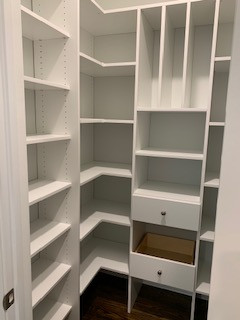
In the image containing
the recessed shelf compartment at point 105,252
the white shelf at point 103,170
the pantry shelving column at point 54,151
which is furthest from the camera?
the recessed shelf compartment at point 105,252

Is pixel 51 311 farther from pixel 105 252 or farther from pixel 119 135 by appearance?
pixel 119 135

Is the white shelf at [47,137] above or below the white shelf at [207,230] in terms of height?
above

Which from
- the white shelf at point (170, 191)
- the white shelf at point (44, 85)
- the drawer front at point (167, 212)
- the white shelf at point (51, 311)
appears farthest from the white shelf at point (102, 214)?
the white shelf at point (44, 85)

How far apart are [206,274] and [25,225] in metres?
1.57

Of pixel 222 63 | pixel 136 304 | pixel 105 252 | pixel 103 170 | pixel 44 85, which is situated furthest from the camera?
pixel 105 252

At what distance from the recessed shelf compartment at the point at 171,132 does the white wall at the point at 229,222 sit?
4.43 ft

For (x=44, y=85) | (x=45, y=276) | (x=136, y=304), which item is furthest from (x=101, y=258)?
(x=44, y=85)

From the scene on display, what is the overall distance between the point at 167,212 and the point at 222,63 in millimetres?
1089

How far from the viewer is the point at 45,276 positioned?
5.07ft

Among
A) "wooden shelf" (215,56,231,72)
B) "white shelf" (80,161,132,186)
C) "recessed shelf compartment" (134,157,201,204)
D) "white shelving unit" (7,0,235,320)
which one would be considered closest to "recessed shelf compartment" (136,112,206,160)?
"white shelving unit" (7,0,235,320)

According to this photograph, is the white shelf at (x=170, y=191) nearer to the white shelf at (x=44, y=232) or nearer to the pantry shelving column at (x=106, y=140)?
the pantry shelving column at (x=106, y=140)

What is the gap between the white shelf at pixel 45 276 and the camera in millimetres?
1389

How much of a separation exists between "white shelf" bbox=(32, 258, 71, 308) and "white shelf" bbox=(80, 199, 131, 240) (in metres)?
0.27

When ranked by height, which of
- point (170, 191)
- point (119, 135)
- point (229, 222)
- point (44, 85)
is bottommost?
point (170, 191)
